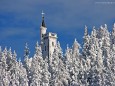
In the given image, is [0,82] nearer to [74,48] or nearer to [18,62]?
[18,62]

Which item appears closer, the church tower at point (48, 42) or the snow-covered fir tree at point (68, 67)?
the snow-covered fir tree at point (68, 67)

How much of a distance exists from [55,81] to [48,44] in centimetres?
6274

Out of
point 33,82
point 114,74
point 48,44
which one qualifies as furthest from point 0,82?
point 48,44

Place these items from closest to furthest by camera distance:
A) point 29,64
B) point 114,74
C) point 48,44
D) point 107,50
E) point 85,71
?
point 114,74, point 85,71, point 107,50, point 29,64, point 48,44

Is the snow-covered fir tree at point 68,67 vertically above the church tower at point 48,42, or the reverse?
the church tower at point 48,42

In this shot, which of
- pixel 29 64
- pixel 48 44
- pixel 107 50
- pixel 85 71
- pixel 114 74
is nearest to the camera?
pixel 114 74

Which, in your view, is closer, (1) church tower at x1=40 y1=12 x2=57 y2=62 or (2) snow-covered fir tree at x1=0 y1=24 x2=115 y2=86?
(2) snow-covered fir tree at x1=0 y1=24 x2=115 y2=86

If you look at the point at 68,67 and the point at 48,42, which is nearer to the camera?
the point at 68,67

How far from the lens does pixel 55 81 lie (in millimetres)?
Result: 112438

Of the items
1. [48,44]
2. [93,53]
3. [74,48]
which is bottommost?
[93,53]

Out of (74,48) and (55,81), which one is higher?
(74,48)

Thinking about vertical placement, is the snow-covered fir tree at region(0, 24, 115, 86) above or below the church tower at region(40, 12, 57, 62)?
below

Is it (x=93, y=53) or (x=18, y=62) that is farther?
(x=18, y=62)

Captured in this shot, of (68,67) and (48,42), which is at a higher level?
(48,42)
